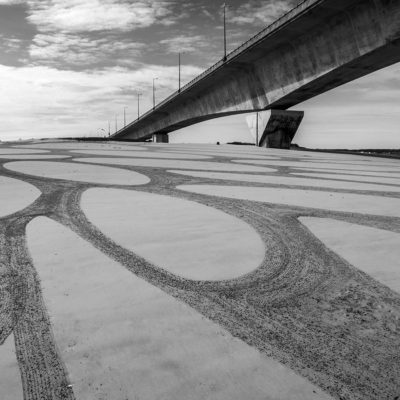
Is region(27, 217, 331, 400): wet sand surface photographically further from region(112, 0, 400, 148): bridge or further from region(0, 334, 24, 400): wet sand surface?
region(112, 0, 400, 148): bridge

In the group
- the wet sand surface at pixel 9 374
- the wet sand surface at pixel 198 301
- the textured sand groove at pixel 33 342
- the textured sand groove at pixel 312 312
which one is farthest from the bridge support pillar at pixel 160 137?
the wet sand surface at pixel 9 374

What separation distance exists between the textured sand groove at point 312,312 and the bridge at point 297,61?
43.6ft

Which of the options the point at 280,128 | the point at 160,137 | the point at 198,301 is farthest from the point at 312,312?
the point at 160,137

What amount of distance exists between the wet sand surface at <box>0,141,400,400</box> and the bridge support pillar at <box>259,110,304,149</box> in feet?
57.2

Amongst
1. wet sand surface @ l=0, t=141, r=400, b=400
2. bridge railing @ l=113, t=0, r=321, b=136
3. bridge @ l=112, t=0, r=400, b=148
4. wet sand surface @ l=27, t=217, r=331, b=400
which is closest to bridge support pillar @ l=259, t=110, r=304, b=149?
bridge @ l=112, t=0, r=400, b=148

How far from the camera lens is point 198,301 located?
210 cm

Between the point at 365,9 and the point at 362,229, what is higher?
the point at 365,9

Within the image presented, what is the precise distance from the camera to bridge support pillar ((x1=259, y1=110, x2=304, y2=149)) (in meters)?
21.1

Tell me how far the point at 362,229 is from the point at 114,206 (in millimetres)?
2738

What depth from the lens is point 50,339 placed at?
1703 mm

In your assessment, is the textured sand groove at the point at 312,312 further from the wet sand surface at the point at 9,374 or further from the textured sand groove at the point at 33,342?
the wet sand surface at the point at 9,374

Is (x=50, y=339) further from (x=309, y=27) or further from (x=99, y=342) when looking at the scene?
(x=309, y=27)

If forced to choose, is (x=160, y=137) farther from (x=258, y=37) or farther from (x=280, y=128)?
(x=258, y=37)

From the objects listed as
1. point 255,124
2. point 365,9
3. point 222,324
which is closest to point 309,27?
point 365,9
